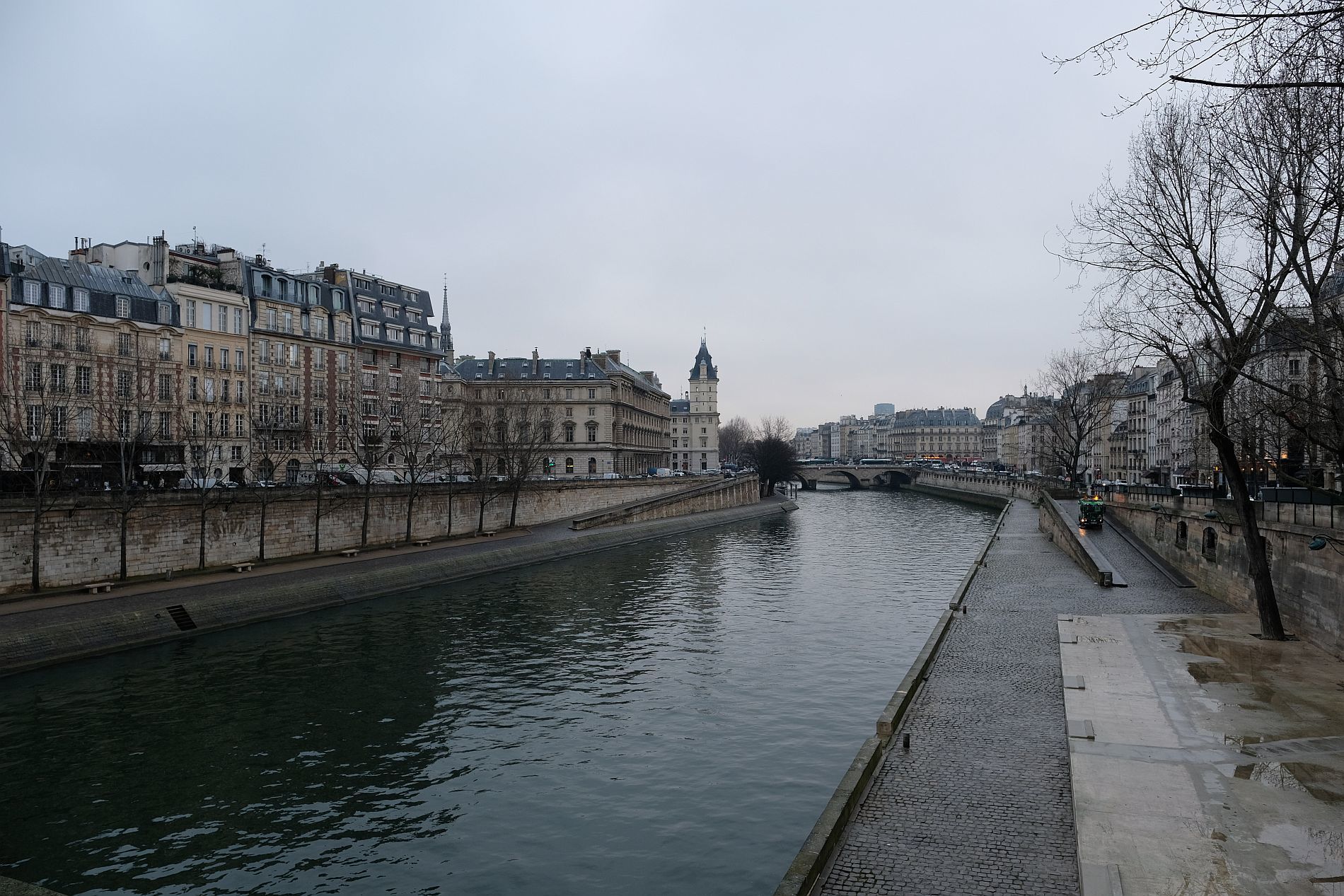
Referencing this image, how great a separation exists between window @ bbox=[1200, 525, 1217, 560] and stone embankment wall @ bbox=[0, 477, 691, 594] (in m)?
40.2

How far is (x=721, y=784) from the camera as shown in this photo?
17.0 meters

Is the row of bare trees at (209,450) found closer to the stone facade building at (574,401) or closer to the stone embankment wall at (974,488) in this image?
the stone facade building at (574,401)

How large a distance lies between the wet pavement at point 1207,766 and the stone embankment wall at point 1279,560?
3.95ft

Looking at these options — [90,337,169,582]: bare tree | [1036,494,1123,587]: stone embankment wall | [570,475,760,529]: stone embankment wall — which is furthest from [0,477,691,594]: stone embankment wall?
[1036,494,1123,587]: stone embankment wall

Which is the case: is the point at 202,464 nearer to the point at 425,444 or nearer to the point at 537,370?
the point at 425,444

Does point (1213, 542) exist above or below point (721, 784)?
above

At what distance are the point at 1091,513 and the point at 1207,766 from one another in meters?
45.9

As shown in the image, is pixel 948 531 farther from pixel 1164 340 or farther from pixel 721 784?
pixel 721 784

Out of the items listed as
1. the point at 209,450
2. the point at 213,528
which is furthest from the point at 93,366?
the point at 213,528

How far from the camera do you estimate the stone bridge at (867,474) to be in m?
154

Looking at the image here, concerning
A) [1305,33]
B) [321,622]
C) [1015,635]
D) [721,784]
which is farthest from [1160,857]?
[321,622]

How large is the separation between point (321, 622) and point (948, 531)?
52083 millimetres

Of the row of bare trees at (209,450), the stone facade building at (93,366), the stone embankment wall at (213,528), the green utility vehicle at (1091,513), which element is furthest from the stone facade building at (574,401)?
→ the green utility vehicle at (1091,513)

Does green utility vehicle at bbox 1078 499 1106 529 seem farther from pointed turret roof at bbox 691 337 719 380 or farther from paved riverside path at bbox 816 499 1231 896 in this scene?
pointed turret roof at bbox 691 337 719 380
